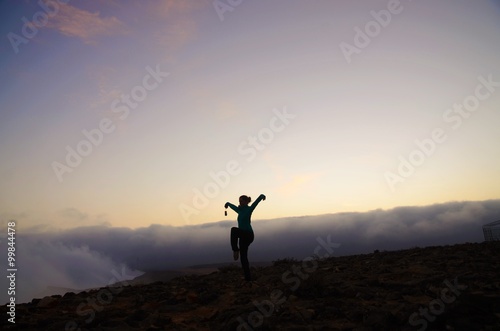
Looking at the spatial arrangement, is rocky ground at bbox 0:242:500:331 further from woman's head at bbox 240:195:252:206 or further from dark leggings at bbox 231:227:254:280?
woman's head at bbox 240:195:252:206

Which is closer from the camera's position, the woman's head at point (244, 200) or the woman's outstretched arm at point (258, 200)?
the woman's outstretched arm at point (258, 200)

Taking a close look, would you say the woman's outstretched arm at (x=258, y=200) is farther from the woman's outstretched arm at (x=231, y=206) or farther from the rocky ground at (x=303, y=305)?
the rocky ground at (x=303, y=305)

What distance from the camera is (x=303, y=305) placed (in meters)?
7.32

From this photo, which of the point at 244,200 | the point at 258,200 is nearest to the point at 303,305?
the point at 258,200

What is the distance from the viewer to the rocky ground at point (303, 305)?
5.80 meters

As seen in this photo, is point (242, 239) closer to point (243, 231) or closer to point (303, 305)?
point (243, 231)

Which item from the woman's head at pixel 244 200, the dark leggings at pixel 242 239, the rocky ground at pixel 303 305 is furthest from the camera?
the woman's head at pixel 244 200

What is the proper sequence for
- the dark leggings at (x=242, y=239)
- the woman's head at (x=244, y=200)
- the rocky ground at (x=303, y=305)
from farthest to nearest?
1. the woman's head at (x=244, y=200)
2. the dark leggings at (x=242, y=239)
3. the rocky ground at (x=303, y=305)

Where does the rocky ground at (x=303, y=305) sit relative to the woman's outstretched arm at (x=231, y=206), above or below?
below

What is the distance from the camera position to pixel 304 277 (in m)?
9.37

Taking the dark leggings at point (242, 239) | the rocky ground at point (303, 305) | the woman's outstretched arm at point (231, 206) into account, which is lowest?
the rocky ground at point (303, 305)

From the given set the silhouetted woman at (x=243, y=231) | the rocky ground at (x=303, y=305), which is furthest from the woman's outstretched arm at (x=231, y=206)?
the rocky ground at (x=303, y=305)

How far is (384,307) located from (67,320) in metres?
6.85

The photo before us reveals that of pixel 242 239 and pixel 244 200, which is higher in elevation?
pixel 244 200
